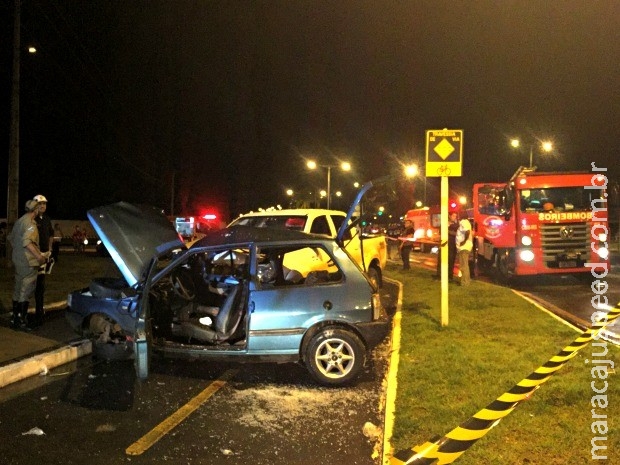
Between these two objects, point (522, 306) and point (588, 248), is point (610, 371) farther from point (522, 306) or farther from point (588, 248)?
point (588, 248)

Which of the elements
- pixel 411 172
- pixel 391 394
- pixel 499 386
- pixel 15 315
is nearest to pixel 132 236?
pixel 15 315

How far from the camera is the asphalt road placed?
14.6 ft

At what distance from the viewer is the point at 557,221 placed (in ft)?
47.9

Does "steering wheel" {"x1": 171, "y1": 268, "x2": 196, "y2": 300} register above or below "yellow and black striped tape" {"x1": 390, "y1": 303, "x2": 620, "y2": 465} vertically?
above

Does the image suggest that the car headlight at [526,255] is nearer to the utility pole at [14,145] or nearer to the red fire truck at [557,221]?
the red fire truck at [557,221]

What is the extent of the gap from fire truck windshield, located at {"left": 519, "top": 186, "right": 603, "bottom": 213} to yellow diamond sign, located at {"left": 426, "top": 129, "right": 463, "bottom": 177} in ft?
23.8

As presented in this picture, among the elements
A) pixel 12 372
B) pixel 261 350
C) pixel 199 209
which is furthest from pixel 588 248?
pixel 199 209

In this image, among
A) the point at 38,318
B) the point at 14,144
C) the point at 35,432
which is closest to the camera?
the point at 35,432

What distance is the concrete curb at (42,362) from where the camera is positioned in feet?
20.1

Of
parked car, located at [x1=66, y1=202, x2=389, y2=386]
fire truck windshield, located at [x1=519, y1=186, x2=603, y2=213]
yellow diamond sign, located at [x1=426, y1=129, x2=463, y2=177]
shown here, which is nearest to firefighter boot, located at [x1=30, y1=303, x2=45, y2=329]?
parked car, located at [x1=66, y1=202, x2=389, y2=386]

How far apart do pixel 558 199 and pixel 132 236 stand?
38.0 ft

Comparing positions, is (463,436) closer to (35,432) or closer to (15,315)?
(35,432)

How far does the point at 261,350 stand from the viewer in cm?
612

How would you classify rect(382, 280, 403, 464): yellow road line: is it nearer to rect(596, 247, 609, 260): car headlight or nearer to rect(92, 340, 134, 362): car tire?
rect(92, 340, 134, 362): car tire
